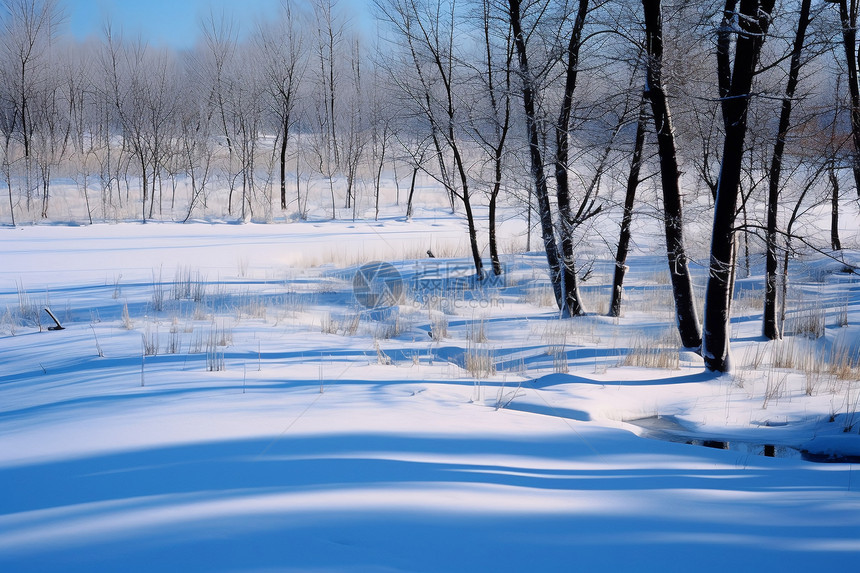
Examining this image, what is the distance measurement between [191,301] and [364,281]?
329 cm

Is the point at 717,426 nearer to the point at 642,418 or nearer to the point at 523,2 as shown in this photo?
the point at 642,418

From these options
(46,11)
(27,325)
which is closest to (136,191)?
(46,11)

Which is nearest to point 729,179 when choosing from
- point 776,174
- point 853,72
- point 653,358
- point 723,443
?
point 653,358

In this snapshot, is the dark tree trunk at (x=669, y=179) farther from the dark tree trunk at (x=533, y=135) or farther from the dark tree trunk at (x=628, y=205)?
the dark tree trunk at (x=533, y=135)

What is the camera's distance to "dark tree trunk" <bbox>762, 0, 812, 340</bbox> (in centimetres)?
651

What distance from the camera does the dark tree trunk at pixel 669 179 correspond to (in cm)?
559

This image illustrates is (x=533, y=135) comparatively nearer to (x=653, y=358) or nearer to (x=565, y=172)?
(x=565, y=172)

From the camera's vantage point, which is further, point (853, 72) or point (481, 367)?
point (853, 72)

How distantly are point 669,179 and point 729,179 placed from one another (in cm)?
88

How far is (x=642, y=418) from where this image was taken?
12.9ft

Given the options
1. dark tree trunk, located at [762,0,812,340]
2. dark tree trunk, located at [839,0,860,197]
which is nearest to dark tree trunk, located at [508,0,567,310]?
dark tree trunk, located at [762,0,812,340]

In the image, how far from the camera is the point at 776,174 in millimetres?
7055

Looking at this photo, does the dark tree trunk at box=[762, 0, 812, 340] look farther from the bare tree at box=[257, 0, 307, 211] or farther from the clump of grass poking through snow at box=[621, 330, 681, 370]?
the bare tree at box=[257, 0, 307, 211]

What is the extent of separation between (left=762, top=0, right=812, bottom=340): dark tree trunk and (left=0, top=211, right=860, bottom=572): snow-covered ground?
417mm
